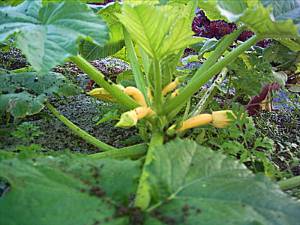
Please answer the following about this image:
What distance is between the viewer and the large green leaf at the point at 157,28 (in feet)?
2.71

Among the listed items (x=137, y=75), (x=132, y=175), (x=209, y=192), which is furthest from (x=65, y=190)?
(x=137, y=75)

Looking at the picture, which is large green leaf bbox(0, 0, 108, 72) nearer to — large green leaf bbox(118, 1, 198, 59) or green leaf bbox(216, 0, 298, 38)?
large green leaf bbox(118, 1, 198, 59)

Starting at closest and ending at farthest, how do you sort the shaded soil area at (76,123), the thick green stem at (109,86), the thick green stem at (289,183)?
the thick green stem at (289,183), the thick green stem at (109,86), the shaded soil area at (76,123)

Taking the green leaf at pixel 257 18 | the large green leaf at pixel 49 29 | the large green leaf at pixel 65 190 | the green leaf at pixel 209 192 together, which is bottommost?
the large green leaf at pixel 65 190

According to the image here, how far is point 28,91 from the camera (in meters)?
1.20

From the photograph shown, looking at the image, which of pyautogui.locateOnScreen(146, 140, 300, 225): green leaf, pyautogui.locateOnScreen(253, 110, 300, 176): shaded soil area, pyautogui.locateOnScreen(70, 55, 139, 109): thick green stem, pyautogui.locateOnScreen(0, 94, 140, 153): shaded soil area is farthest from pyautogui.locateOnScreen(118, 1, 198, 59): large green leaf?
pyautogui.locateOnScreen(253, 110, 300, 176): shaded soil area

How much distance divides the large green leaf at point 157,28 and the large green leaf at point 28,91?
33 cm

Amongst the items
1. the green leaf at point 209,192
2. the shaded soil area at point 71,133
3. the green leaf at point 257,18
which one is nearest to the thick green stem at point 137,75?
the shaded soil area at point 71,133

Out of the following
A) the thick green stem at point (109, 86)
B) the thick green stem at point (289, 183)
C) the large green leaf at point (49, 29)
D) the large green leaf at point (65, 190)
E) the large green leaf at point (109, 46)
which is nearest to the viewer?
the large green leaf at point (65, 190)

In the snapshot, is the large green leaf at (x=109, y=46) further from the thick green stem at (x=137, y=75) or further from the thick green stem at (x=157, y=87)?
the thick green stem at (x=157, y=87)

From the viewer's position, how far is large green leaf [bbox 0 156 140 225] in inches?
23.4

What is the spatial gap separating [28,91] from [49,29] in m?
0.40

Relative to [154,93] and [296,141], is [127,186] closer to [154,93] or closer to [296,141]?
[154,93]

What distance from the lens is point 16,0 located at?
42.9 inches
